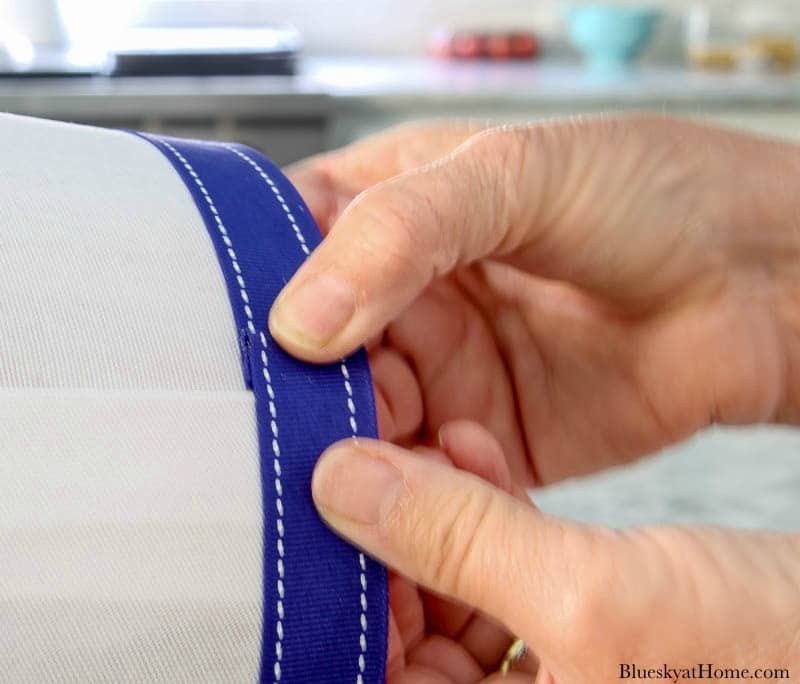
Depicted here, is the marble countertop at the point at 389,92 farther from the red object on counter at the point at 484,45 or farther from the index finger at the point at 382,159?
the index finger at the point at 382,159

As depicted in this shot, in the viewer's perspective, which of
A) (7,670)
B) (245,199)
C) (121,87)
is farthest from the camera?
(121,87)

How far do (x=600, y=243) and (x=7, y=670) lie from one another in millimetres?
377

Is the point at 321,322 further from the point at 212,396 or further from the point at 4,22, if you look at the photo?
the point at 4,22

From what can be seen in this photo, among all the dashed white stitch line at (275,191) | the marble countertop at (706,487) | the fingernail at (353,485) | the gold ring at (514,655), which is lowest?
the marble countertop at (706,487)

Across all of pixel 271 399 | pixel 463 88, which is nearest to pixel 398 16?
pixel 463 88

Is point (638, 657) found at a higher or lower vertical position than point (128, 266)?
lower

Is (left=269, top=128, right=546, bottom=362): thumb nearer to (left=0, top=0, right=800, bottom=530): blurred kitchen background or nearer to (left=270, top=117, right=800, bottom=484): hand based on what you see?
(left=270, top=117, right=800, bottom=484): hand

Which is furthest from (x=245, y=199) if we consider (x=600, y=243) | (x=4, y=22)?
(x=4, y=22)

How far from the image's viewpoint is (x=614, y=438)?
2.13 ft

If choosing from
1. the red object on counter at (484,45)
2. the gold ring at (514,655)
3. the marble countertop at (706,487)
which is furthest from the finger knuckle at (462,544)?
the red object on counter at (484,45)

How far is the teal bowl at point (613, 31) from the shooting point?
4.76 feet

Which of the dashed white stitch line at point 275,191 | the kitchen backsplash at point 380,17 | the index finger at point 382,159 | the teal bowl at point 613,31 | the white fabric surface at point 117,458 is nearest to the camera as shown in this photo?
the white fabric surface at point 117,458

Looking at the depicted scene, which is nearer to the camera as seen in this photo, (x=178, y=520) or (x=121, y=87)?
(x=178, y=520)

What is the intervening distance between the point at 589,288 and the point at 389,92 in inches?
24.4
